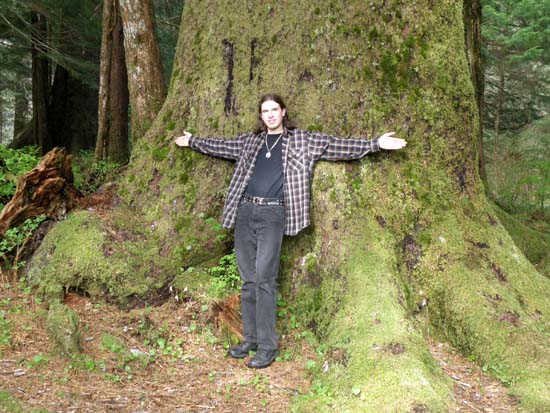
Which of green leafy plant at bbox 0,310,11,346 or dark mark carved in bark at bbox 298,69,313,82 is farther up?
dark mark carved in bark at bbox 298,69,313,82

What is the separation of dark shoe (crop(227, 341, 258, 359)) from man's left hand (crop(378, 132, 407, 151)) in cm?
219

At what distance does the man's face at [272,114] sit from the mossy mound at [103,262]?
5.75ft

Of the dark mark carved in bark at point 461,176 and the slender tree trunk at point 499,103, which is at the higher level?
the slender tree trunk at point 499,103

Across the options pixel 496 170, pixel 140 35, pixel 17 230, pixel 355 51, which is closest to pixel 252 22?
pixel 355 51

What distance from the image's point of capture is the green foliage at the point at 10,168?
20.9 ft

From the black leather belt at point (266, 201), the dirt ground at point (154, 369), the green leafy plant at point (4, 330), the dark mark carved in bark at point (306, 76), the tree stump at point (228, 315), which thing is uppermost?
the dark mark carved in bark at point (306, 76)

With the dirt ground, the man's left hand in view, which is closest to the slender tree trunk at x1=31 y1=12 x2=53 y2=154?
the dirt ground

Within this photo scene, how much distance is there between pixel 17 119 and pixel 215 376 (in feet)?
56.0

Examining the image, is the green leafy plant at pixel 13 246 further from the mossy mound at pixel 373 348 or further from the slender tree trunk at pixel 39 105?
the slender tree trunk at pixel 39 105

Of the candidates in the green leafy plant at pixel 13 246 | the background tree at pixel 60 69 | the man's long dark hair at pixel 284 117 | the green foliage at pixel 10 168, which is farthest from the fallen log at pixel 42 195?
the background tree at pixel 60 69

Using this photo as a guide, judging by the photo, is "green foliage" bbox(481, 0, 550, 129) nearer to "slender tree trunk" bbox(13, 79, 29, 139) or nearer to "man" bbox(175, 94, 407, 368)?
"man" bbox(175, 94, 407, 368)

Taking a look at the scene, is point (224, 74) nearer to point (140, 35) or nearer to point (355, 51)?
point (355, 51)

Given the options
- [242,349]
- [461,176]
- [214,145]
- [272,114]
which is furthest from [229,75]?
[242,349]

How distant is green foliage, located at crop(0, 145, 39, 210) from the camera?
6.37 metres
